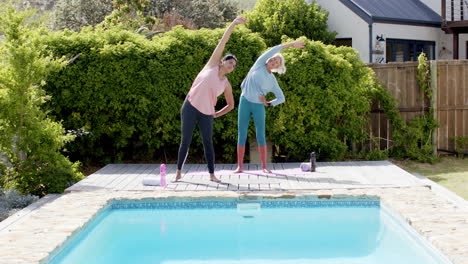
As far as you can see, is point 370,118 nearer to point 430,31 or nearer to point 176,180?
point 176,180

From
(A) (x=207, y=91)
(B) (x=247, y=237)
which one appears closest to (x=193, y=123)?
(A) (x=207, y=91)

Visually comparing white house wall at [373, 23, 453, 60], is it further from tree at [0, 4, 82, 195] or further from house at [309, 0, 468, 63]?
tree at [0, 4, 82, 195]

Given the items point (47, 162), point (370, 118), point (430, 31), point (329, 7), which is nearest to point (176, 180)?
point (47, 162)

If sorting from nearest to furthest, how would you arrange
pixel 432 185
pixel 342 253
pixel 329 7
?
1. pixel 342 253
2. pixel 432 185
3. pixel 329 7

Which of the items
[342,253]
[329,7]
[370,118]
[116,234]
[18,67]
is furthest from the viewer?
[329,7]

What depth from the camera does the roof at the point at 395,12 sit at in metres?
21.0

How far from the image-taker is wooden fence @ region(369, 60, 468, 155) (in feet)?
38.4

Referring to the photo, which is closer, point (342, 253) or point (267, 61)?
point (342, 253)

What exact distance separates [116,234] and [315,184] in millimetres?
2978

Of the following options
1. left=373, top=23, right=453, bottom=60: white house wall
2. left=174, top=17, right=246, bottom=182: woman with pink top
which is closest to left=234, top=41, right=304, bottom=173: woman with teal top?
left=174, top=17, right=246, bottom=182: woman with pink top

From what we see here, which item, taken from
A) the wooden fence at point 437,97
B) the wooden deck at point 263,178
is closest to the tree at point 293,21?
the wooden fence at point 437,97

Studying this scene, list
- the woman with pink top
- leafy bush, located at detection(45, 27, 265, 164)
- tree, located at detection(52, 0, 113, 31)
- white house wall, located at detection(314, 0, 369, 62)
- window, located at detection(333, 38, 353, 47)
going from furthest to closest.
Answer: tree, located at detection(52, 0, 113, 31) < window, located at detection(333, 38, 353, 47) < white house wall, located at detection(314, 0, 369, 62) < leafy bush, located at detection(45, 27, 265, 164) < the woman with pink top

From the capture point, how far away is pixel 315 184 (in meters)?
8.20

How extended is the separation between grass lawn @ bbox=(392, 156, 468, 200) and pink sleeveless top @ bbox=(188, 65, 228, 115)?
362 cm
